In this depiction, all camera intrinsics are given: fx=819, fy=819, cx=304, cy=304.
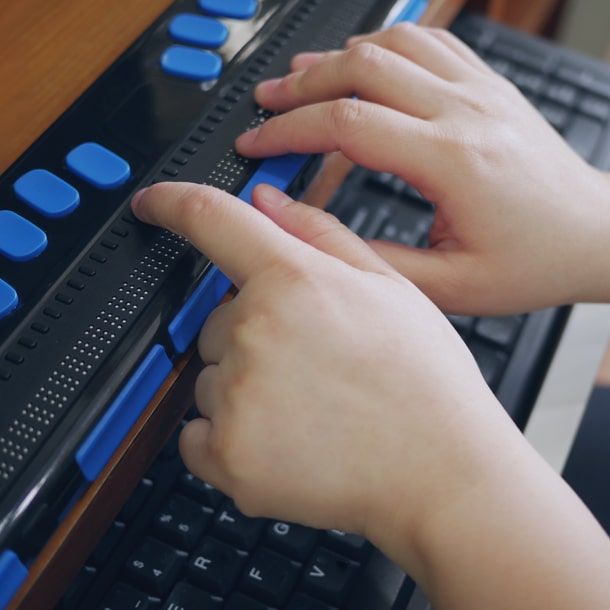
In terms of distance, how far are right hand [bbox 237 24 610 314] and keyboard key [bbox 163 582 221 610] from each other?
0.68ft

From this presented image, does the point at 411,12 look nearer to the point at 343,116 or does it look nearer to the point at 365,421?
the point at 343,116

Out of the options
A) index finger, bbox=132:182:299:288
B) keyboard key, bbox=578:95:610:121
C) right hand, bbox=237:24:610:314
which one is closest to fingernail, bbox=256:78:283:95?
right hand, bbox=237:24:610:314

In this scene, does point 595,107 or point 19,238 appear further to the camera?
point 595,107

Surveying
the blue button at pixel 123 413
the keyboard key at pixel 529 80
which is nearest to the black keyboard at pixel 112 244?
the blue button at pixel 123 413

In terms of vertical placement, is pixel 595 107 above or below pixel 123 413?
above

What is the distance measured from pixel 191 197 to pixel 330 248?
76 mm

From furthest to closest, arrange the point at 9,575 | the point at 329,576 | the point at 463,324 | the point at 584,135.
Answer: the point at 584,135 → the point at 463,324 → the point at 329,576 → the point at 9,575

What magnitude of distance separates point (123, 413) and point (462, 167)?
228 mm

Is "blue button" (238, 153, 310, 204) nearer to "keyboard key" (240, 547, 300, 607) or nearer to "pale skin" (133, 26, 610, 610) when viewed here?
"pale skin" (133, 26, 610, 610)

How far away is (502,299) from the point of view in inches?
19.2

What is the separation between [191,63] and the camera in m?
0.51

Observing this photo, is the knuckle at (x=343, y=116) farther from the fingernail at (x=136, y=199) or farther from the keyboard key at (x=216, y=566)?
the keyboard key at (x=216, y=566)

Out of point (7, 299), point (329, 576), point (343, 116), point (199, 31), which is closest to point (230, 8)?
point (199, 31)

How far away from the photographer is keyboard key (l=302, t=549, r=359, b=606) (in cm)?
44
